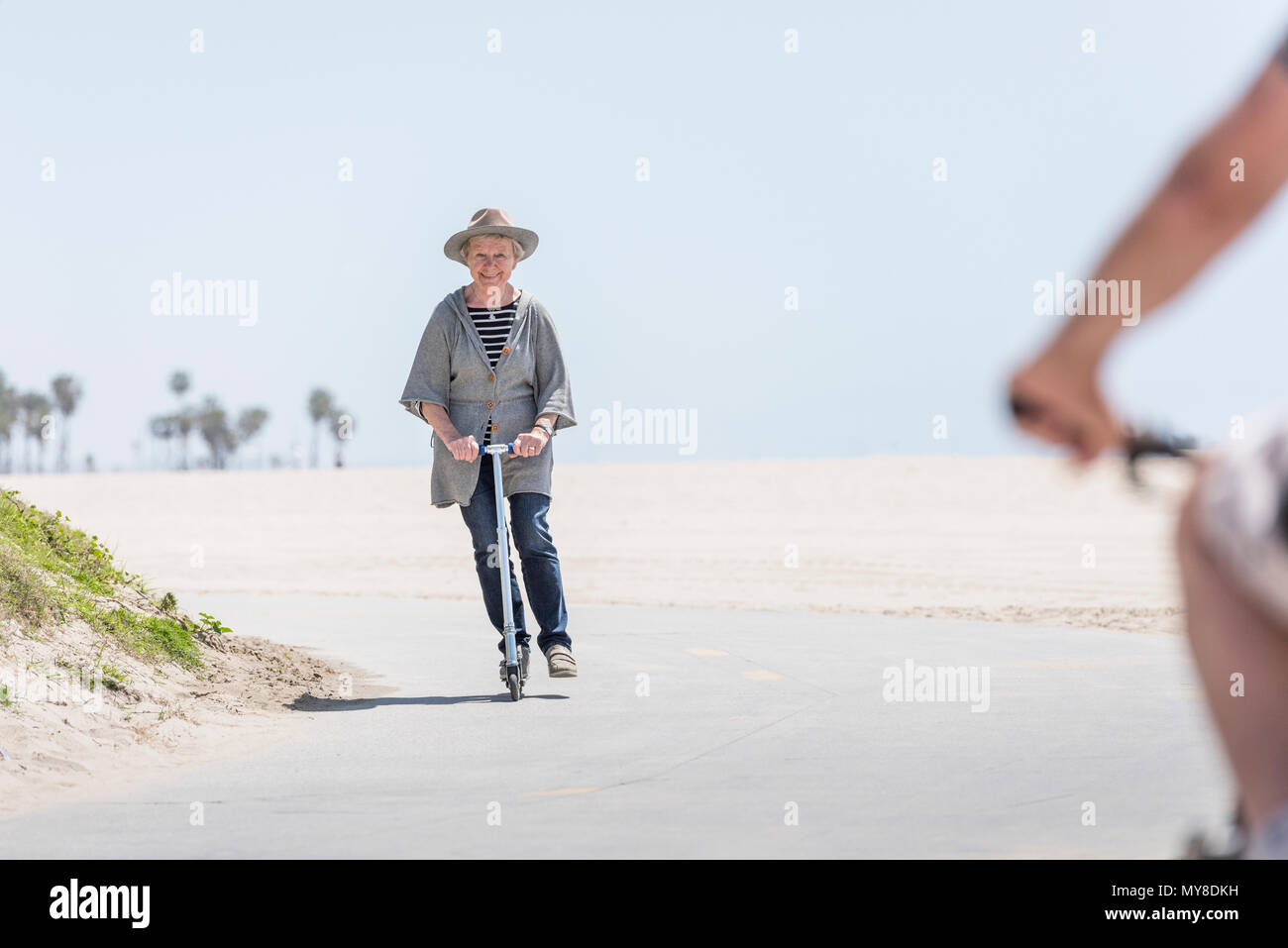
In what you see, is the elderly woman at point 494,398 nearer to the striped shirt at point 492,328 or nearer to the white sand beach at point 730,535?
the striped shirt at point 492,328

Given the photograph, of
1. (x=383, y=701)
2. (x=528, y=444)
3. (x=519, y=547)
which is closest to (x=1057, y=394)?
(x=528, y=444)

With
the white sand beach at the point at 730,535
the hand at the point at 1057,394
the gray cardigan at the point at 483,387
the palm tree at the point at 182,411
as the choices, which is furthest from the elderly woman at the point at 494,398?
the palm tree at the point at 182,411

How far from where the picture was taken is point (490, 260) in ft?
24.8

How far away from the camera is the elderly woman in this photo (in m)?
7.50

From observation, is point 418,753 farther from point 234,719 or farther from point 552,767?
point 234,719

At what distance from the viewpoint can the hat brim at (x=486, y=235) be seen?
7.45 metres

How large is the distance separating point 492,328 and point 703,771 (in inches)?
118

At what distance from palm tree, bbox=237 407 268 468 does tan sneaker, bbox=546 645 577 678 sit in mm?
160076

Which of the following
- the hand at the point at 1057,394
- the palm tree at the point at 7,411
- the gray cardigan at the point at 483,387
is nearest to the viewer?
the hand at the point at 1057,394

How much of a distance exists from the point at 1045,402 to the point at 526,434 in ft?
18.5

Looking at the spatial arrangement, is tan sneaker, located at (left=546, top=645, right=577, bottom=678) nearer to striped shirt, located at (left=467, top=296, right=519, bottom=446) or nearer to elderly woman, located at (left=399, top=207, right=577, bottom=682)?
elderly woman, located at (left=399, top=207, right=577, bottom=682)

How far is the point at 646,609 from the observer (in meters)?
13.7

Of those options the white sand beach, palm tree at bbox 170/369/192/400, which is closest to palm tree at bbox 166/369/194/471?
palm tree at bbox 170/369/192/400

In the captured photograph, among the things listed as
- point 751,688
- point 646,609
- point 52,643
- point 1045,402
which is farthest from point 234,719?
point 646,609
